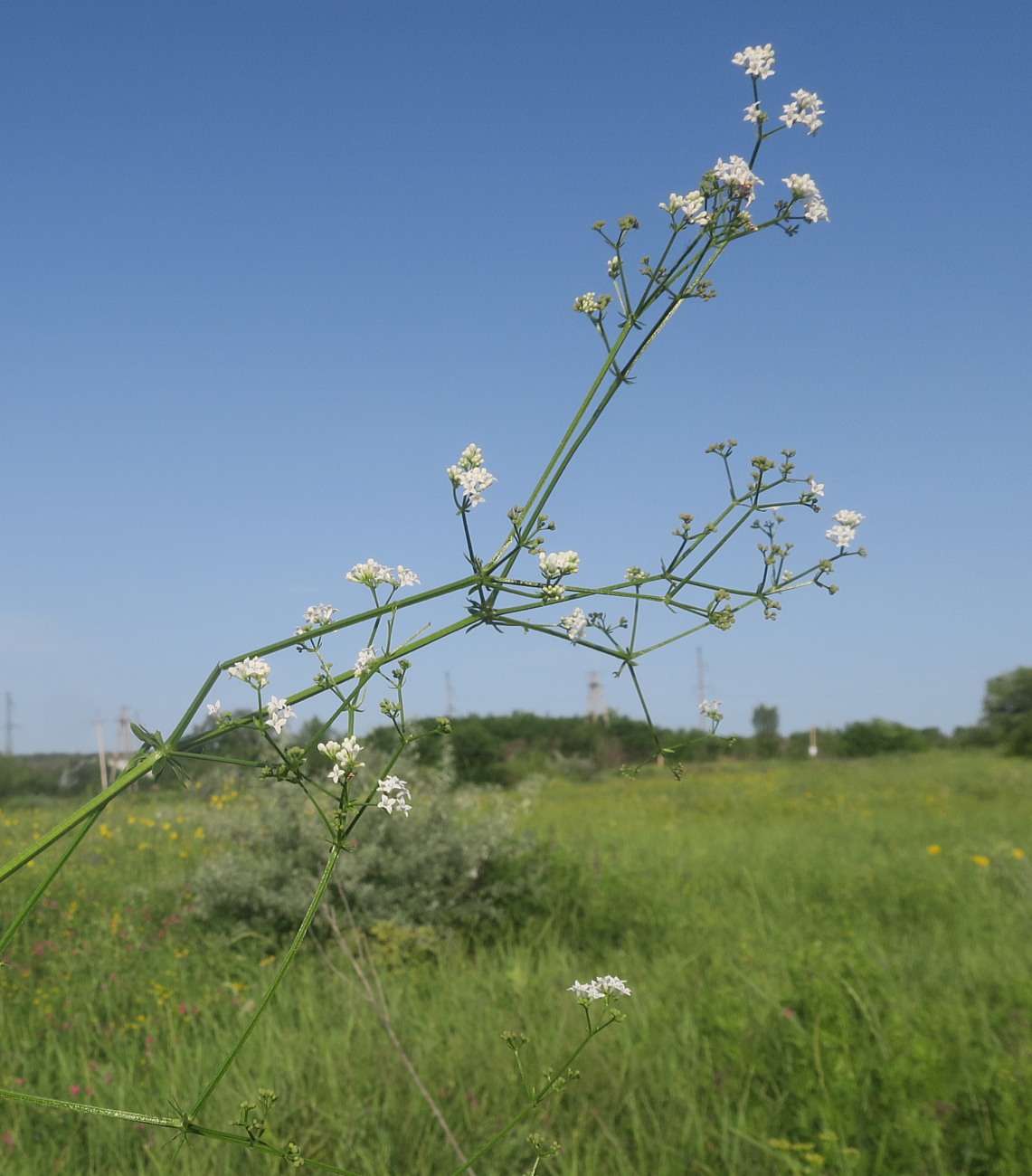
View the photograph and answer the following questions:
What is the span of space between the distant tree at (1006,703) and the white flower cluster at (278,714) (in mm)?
32392

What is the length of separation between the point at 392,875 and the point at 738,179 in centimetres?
535

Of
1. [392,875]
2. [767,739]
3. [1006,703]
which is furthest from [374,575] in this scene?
[1006,703]

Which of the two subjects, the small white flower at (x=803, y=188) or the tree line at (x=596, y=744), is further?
the tree line at (x=596, y=744)

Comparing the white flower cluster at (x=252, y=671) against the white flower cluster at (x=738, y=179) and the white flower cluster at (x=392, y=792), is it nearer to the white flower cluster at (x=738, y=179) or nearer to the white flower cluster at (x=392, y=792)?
the white flower cluster at (x=392, y=792)

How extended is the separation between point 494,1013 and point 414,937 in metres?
1.39

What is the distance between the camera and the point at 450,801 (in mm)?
6594

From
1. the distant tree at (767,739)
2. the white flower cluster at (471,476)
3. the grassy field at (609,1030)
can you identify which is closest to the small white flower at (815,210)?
the white flower cluster at (471,476)

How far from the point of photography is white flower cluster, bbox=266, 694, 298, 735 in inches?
40.5

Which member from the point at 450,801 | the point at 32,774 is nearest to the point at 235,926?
the point at 450,801

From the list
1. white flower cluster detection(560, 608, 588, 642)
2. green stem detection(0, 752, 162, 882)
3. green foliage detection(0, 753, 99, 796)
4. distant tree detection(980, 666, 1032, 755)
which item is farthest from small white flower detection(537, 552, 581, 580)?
distant tree detection(980, 666, 1032, 755)

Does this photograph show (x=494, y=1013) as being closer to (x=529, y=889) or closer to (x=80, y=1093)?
(x=80, y=1093)

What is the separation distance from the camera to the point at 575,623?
1.25 m

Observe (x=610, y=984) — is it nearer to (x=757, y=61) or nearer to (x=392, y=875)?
(x=757, y=61)

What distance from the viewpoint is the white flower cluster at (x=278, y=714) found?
1.03 m
